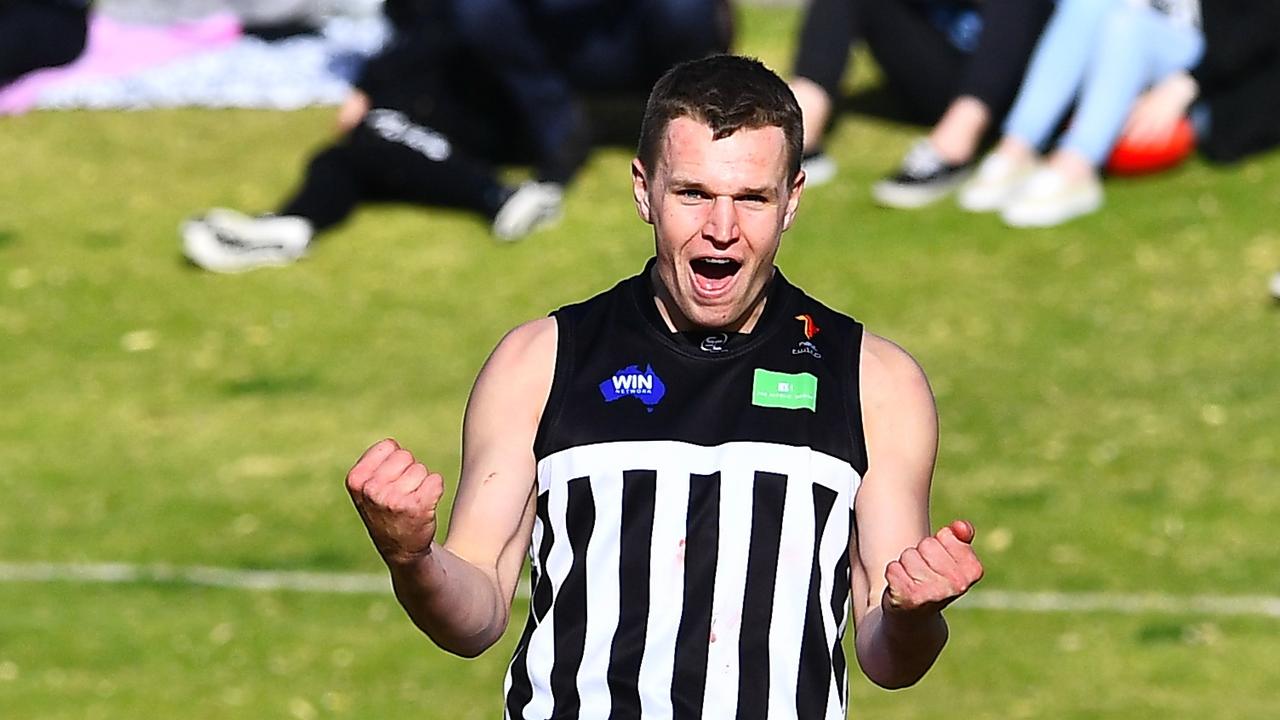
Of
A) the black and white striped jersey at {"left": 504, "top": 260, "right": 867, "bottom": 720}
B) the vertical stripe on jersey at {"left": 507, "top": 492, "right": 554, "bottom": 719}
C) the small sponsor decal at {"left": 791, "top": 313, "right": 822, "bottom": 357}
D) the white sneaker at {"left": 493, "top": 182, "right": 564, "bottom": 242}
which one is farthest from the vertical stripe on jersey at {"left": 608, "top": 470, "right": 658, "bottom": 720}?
the white sneaker at {"left": 493, "top": 182, "right": 564, "bottom": 242}

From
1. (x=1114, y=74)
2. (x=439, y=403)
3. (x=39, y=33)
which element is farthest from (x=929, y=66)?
(x=39, y=33)

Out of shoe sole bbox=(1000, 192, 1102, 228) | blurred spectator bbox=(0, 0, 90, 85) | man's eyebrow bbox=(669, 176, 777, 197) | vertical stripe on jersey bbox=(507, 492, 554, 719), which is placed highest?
man's eyebrow bbox=(669, 176, 777, 197)

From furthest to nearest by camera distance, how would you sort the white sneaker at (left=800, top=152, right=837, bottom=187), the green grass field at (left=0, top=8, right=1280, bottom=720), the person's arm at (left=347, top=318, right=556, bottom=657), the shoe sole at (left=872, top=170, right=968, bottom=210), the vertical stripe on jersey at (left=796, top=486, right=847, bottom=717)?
the white sneaker at (left=800, top=152, right=837, bottom=187), the shoe sole at (left=872, top=170, right=968, bottom=210), the green grass field at (left=0, top=8, right=1280, bottom=720), the vertical stripe on jersey at (left=796, top=486, right=847, bottom=717), the person's arm at (left=347, top=318, right=556, bottom=657)

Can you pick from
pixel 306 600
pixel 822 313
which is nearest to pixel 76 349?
pixel 306 600

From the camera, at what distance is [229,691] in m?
6.95

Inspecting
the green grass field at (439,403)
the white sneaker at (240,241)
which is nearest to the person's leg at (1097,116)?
the green grass field at (439,403)

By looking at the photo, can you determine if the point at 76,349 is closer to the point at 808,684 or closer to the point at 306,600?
the point at 306,600

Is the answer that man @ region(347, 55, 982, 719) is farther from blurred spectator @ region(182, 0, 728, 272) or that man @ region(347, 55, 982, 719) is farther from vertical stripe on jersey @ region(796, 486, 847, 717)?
blurred spectator @ region(182, 0, 728, 272)

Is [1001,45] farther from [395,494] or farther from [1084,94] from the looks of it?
[395,494]

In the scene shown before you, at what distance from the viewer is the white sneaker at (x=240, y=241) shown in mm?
10242

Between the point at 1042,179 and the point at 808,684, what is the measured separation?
668 cm

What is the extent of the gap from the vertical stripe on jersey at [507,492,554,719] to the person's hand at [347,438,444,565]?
0.42m

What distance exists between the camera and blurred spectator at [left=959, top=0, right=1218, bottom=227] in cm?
1008

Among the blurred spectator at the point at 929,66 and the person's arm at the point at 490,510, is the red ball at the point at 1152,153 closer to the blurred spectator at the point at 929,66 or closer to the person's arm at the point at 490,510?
the blurred spectator at the point at 929,66
